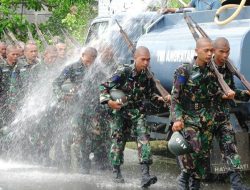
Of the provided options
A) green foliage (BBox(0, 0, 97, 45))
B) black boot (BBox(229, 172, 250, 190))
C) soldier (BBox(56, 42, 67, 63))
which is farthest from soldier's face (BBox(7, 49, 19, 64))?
black boot (BBox(229, 172, 250, 190))

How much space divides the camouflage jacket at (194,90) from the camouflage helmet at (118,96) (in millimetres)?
1290

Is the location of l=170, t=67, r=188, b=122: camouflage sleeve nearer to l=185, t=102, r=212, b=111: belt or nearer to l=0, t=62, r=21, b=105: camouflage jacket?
l=185, t=102, r=212, b=111: belt

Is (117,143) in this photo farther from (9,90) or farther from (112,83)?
(9,90)

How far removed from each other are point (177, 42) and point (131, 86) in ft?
3.12

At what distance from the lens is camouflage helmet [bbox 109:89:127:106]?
8.64m

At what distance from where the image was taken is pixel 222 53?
755 cm

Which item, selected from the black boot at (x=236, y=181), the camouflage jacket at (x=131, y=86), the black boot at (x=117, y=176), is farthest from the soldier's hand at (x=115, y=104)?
the black boot at (x=236, y=181)

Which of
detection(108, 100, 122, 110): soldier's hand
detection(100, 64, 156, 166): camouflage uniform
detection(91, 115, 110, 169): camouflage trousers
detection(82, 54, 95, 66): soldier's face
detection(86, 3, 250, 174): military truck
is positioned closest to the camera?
detection(86, 3, 250, 174): military truck

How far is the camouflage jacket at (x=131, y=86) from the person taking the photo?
873 centimetres

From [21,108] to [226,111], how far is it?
15.6ft

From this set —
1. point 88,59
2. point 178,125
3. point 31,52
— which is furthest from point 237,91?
point 31,52

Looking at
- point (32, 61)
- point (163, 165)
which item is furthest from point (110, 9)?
point (163, 165)

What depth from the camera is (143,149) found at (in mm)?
8555

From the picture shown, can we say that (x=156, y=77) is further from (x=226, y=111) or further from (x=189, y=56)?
(x=226, y=111)
